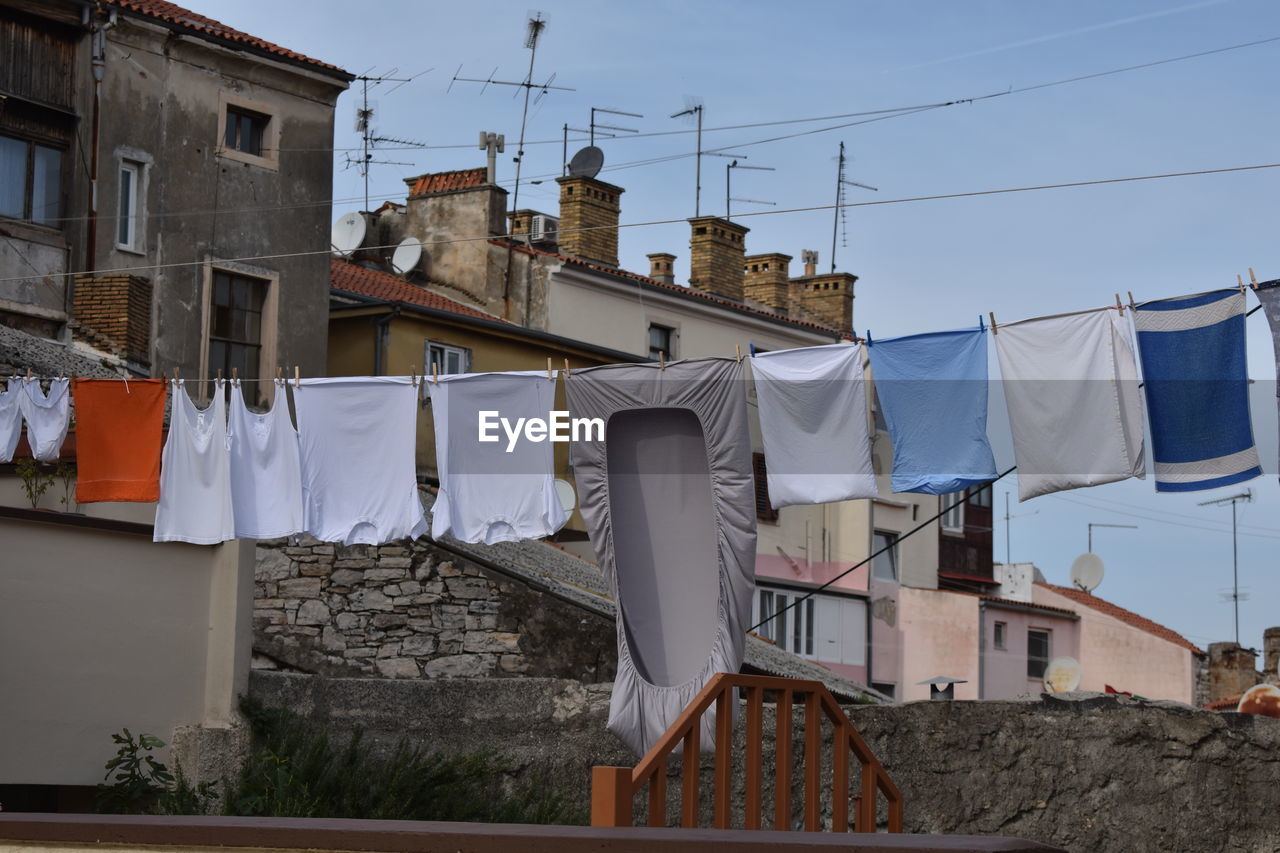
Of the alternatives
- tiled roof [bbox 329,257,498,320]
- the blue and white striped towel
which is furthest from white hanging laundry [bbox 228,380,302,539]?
tiled roof [bbox 329,257,498,320]

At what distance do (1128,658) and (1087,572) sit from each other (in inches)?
185

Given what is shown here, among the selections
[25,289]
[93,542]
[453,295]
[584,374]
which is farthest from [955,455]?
[453,295]

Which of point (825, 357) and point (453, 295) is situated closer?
point (825, 357)

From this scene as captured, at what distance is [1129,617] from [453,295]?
19728mm

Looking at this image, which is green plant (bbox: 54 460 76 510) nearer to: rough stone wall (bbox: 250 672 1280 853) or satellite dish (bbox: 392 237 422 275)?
rough stone wall (bbox: 250 672 1280 853)

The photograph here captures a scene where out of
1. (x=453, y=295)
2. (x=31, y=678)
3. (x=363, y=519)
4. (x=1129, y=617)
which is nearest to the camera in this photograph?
(x=31, y=678)

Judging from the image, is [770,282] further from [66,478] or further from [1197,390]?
[1197,390]

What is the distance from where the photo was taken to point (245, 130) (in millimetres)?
24891

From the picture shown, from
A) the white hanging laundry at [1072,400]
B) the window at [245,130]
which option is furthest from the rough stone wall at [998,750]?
the window at [245,130]

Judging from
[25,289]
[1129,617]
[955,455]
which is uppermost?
[25,289]

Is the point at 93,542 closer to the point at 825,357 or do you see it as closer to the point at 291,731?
the point at 291,731

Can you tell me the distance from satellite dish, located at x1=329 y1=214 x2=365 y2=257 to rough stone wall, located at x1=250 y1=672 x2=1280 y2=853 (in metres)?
22.1

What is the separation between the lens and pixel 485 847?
5219 mm

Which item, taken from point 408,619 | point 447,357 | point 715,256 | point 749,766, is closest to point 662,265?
point 715,256
